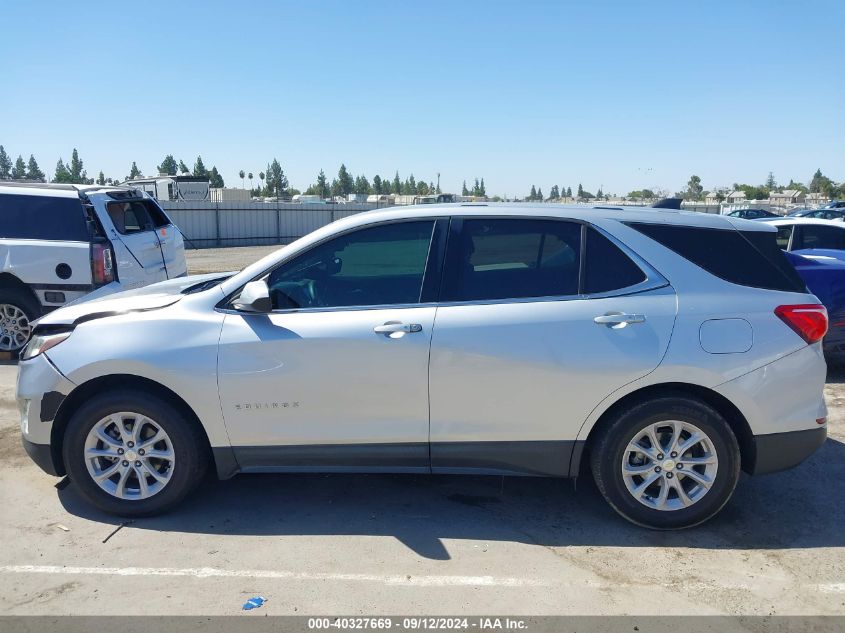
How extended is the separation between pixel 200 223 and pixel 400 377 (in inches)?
1011

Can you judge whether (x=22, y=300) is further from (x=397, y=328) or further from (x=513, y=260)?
(x=513, y=260)

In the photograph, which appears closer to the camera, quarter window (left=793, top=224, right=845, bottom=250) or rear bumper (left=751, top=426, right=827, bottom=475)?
rear bumper (left=751, top=426, right=827, bottom=475)

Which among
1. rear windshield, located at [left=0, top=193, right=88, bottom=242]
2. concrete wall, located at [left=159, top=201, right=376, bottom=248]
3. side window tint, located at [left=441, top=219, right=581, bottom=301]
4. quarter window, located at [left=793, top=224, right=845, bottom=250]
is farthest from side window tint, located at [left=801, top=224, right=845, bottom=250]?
concrete wall, located at [left=159, top=201, right=376, bottom=248]

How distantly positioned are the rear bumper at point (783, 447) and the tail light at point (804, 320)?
53 cm

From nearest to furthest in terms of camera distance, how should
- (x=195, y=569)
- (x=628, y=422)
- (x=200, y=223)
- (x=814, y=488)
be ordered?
(x=195, y=569) < (x=628, y=422) < (x=814, y=488) < (x=200, y=223)

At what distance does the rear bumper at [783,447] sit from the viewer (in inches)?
150

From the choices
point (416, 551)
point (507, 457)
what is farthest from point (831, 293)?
point (416, 551)

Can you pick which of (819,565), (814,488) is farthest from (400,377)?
(814,488)

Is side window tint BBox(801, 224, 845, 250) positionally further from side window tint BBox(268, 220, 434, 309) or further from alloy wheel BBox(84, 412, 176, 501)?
alloy wheel BBox(84, 412, 176, 501)

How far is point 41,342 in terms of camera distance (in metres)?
4.18

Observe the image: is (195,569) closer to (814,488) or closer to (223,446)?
(223,446)

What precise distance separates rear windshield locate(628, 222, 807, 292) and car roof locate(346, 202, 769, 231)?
0.16 ft

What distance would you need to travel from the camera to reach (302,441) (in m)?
3.94

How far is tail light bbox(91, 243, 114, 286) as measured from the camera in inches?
297
